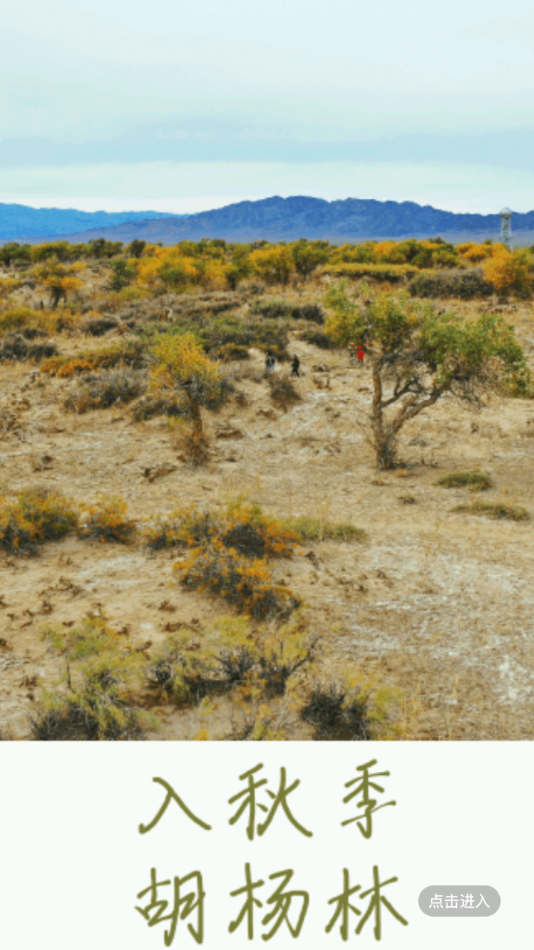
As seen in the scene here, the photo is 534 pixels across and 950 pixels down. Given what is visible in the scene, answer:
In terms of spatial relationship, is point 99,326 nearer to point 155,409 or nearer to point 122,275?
point 155,409

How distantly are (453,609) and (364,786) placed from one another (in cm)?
480

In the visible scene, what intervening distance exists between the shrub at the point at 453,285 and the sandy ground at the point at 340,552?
13269 mm

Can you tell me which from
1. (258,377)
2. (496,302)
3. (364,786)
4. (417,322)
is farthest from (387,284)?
(364,786)

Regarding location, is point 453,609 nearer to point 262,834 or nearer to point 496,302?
point 262,834

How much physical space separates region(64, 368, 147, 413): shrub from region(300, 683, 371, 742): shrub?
13.4m

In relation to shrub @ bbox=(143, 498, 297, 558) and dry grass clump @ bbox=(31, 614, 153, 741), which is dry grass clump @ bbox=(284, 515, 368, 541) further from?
dry grass clump @ bbox=(31, 614, 153, 741)

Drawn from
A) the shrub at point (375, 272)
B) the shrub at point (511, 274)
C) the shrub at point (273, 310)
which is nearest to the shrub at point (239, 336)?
the shrub at point (273, 310)

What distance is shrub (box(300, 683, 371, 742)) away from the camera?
5.83 metres

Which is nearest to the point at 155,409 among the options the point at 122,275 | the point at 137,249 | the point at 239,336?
the point at 239,336

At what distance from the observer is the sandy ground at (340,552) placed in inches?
Result: 265

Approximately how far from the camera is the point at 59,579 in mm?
8984

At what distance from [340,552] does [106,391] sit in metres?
10.7

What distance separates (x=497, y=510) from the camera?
1151 centimetres

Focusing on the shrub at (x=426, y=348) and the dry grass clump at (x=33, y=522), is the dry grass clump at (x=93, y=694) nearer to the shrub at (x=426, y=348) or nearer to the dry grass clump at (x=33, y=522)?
the dry grass clump at (x=33, y=522)
